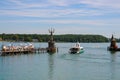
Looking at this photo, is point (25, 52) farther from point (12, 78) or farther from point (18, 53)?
point (12, 78)

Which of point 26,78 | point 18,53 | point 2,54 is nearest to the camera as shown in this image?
point 26,78

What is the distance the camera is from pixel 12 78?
172 feet

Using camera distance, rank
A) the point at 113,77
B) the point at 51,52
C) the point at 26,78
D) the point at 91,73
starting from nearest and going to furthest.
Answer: the point at 26,78 < the point at 113,77 < the point at 91,73 < the point at 51,52

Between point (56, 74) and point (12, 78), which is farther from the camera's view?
point (56, 74)

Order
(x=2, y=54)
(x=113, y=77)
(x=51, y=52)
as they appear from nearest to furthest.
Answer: (x=113, y=77) → (x=2, y=54) → (x=51, y=52)

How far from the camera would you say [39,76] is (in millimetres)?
54750

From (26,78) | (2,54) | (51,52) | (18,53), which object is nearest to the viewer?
(26,78)

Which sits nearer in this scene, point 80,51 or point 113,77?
point 113,77

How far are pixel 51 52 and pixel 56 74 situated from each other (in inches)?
2439

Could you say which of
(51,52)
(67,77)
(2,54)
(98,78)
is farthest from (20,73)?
(51,52)

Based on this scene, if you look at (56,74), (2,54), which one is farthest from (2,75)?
(2,54)

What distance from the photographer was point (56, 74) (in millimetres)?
57344

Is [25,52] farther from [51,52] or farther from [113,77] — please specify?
[113,77]

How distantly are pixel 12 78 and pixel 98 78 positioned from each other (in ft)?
40.7
